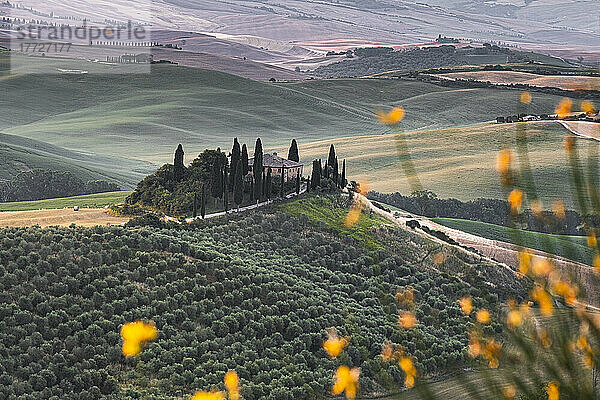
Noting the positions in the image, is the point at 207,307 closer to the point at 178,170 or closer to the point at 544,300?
the point at 178,170

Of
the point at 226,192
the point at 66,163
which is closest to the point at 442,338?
the point at 226,192

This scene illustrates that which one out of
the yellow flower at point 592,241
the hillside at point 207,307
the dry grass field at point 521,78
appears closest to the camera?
the yellow flower at point 592,241

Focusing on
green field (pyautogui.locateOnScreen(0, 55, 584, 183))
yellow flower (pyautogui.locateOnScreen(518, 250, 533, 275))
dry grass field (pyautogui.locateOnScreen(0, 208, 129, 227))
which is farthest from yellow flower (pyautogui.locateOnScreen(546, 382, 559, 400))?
green field (pyautogui.locateOnScreen(0, 55, 584, 183))

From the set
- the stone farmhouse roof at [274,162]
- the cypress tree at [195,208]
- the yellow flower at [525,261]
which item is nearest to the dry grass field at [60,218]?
the cypress tree at [195,208]

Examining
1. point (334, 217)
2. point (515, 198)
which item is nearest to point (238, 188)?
point (334, 217)

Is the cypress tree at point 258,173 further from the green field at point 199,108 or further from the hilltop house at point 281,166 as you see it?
the green field at point 199,108

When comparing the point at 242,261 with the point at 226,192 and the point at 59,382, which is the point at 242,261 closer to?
the point at 226,192

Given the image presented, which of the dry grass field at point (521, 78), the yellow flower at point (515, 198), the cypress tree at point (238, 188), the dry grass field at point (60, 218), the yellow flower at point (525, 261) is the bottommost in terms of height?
the dry grass field at point (60, 218)
